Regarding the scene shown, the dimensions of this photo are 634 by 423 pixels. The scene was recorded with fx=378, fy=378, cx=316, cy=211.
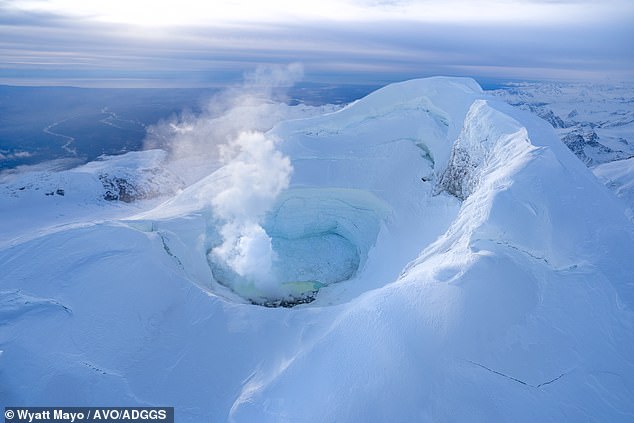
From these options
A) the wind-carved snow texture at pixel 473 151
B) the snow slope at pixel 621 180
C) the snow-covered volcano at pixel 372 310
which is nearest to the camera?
the snow-covered volcano at pixel 372 310

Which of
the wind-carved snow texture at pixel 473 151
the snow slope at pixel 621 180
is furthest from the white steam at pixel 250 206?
the snow slope at pixel 621 180

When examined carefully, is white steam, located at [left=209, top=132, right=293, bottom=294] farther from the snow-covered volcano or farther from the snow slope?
the snow slope

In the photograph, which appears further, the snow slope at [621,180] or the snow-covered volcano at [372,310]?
the snow slope at [621,180]

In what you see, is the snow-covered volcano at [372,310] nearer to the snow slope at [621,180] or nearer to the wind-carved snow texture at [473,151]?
the wind-carved snow texture at [473,151]

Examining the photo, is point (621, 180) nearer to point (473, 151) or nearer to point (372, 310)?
point (473, 151)

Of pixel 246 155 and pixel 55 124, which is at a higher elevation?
pixel 246 155

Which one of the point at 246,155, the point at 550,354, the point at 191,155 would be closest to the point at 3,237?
the point at 246,155

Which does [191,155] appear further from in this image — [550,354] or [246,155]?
[550,354]

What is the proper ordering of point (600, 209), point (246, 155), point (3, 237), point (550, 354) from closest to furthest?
1. point (550, 354)
2. point (600, 209)
3. point (246, 155)
4. point (3, 237)

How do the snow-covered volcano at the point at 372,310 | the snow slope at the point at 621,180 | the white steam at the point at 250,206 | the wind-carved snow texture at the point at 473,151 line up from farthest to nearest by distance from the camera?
the snow slope at the point at 621,180 < the white steam at the point at 250,206 < the wind-carved snow texture at the point at 473,151 < the snow-covered volcano at the point at 372,310
